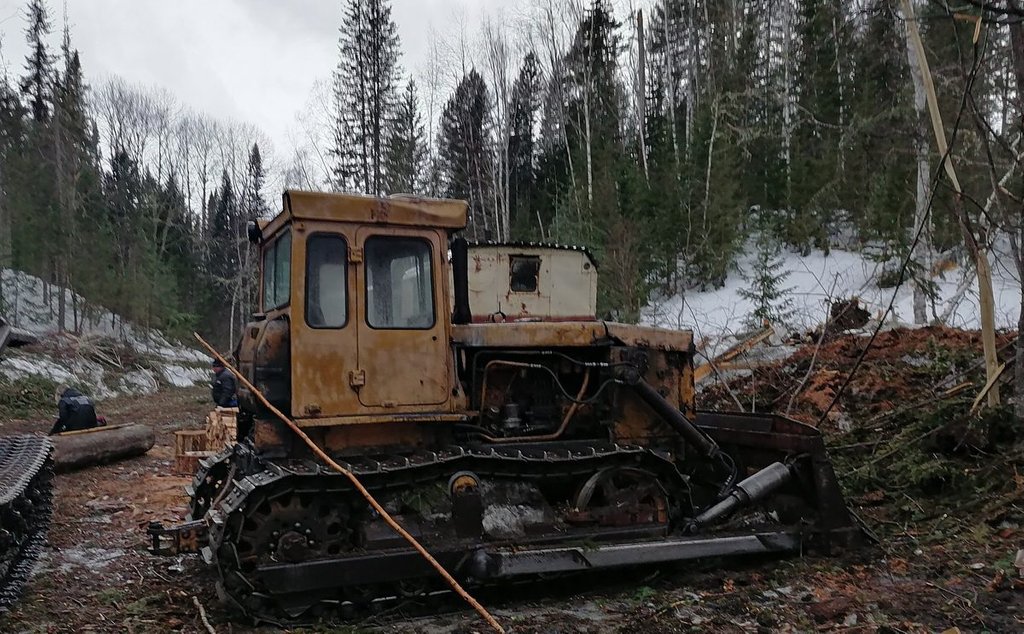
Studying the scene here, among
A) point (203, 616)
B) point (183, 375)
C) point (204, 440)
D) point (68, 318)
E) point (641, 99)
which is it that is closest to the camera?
point (203, 616)

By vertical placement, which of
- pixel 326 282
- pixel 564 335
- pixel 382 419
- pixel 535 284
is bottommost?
pixel 382 419

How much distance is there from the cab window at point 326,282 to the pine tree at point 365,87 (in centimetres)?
2678

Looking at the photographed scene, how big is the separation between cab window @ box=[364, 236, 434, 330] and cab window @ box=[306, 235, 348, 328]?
0.18 metres

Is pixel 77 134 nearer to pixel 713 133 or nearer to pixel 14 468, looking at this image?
pixel 713 133

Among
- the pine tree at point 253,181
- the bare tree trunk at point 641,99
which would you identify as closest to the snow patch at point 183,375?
the bare tree trunk at point 641,99

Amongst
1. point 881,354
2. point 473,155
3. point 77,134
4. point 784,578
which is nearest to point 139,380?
point 473,155

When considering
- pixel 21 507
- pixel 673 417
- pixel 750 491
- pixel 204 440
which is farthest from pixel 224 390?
pixel 750 491

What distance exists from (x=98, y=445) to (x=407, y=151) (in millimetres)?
21886

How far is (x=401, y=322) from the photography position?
5.62 meters

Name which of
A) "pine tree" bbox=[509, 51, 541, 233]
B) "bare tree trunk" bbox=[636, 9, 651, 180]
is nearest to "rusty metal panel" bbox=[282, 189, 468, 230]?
"bare tree trunk" bbox=[636, 9, 651, 180]

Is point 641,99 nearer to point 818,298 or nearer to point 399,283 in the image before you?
point 818,298

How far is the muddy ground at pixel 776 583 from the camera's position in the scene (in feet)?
15.2

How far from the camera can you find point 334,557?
4.90 meters

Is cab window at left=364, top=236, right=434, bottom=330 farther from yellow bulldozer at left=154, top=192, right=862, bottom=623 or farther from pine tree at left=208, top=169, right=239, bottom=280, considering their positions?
pine tree at left=208, top=169, right=239, bottom=280
